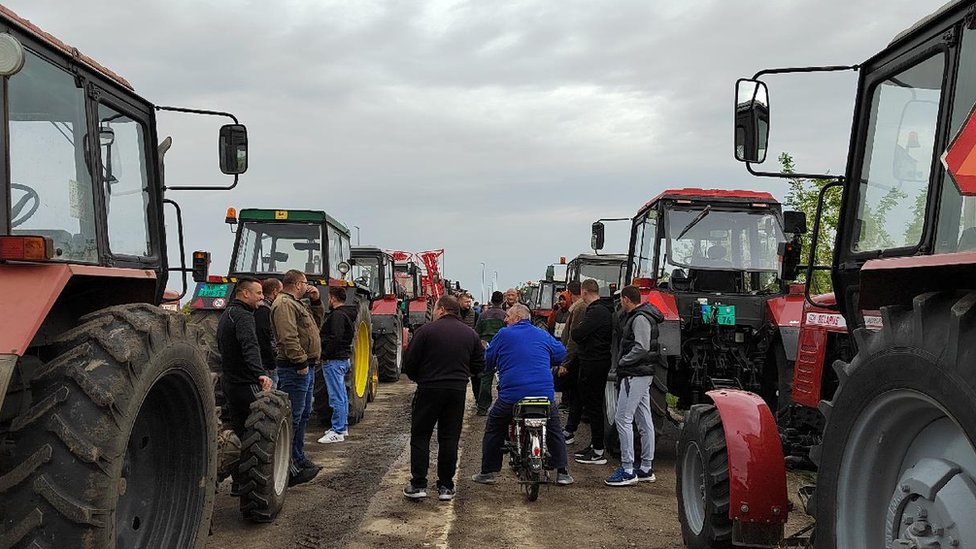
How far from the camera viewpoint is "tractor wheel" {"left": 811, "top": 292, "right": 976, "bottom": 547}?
2.48 metres

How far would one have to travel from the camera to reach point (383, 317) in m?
14.3

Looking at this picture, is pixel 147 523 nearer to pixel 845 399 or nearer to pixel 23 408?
pixel 23 408

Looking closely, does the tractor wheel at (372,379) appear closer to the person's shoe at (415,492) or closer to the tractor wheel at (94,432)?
the person's shoe at (415,492)

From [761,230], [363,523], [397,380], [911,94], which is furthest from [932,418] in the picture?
[397,380]

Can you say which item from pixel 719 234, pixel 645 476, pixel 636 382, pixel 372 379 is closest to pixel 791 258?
pixel 636 382

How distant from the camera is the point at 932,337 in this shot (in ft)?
8.50

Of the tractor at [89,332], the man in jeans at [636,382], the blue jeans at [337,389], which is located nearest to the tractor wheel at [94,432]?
the tractor at [89,332]

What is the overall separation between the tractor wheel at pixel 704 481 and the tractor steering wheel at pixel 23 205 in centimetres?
345

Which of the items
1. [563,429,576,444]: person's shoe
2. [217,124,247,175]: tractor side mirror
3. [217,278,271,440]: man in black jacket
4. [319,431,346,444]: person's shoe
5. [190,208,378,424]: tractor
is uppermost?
[217,124,247,175]: tractor side mirror

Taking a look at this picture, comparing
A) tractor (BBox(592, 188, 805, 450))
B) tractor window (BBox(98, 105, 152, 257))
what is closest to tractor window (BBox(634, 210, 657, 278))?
tractor (BBox(592, 188, 805, 450))

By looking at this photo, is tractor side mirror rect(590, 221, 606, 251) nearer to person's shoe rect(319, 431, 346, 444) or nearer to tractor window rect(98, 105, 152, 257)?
person's shoe rect(319, 431, 346, 444)

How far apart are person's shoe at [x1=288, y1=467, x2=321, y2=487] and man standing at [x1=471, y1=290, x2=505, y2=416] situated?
3748mm

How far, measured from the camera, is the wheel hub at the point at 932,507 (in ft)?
8.35

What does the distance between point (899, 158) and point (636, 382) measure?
4.12m
